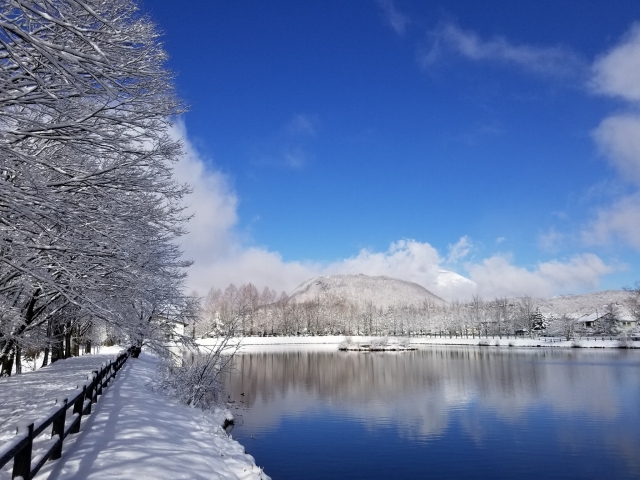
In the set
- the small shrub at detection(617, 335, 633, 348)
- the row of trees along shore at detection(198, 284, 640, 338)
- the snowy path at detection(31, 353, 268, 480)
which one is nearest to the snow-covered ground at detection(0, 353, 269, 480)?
the snowy path at detection(31, 353, 268, 480)

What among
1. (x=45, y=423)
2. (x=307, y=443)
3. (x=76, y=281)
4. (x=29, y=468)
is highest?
(x=76, y=281)

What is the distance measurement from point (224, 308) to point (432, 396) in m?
88.5

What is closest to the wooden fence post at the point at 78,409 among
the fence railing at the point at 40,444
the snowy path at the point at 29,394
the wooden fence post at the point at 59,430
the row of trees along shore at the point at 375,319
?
the fence railing at the point at 40,444

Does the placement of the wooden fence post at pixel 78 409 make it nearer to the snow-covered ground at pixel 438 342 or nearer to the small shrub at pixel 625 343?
the snow-covered ground at pixel 438 342

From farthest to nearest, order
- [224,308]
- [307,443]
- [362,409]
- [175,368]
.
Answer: [224,308] → [362,409] → [175,368] → [307,443]

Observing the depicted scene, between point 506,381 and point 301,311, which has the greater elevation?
point 301,311

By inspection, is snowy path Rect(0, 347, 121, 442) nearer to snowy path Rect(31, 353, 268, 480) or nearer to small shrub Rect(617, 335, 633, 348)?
snowy path Rect(31, 353, 268, 480)

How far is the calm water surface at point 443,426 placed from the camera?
50.1 ft

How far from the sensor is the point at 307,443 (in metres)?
18.0

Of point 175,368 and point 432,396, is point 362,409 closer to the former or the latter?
point 432,396

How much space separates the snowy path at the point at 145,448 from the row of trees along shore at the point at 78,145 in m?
2.07

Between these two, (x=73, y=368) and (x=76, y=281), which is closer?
(x=76, y=281)

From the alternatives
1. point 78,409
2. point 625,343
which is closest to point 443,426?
point 78,409

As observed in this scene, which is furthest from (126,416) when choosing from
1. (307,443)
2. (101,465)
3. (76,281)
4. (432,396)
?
(432,396)
